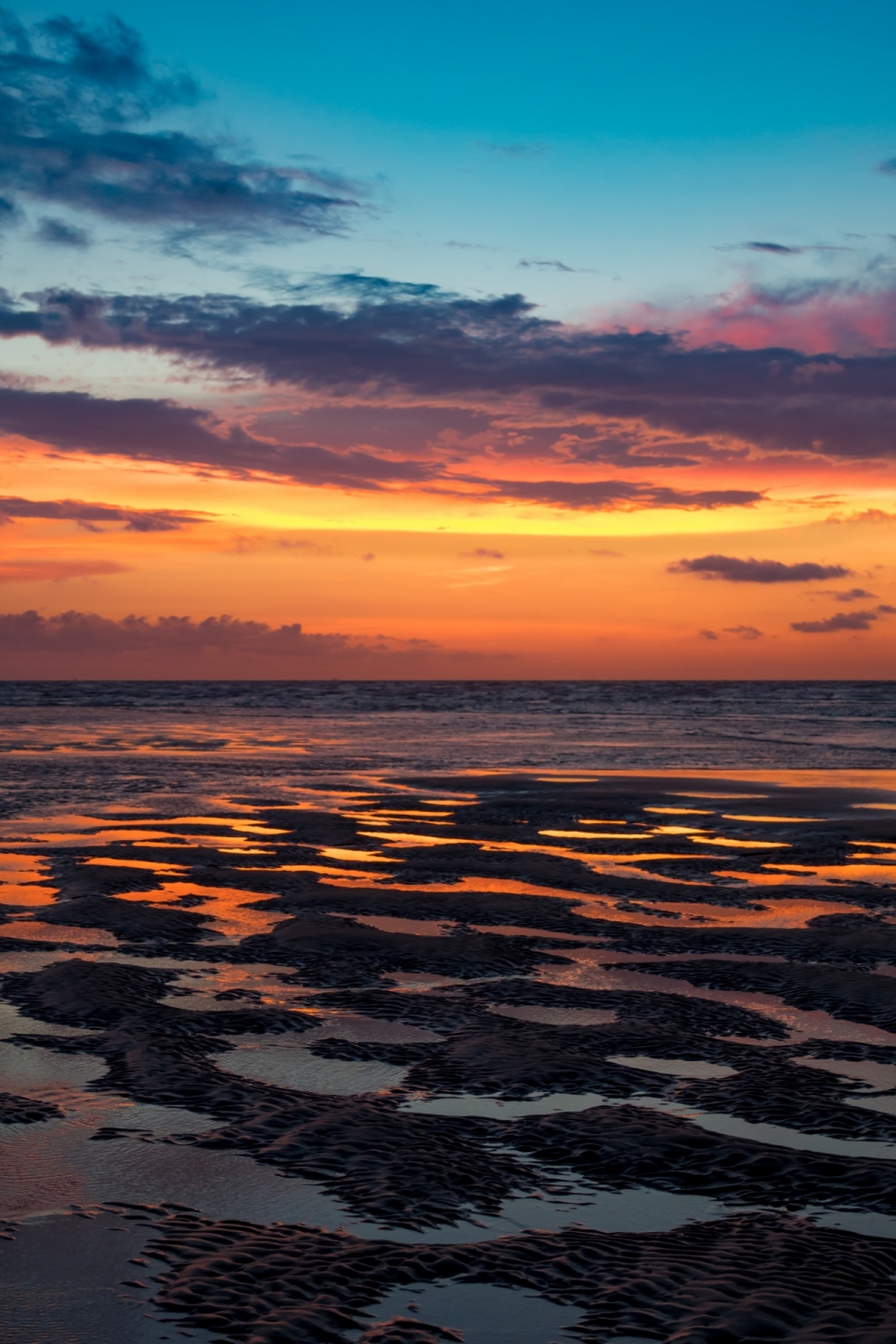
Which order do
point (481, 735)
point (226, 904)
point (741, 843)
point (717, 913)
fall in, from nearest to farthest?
point (717, 913), point (226, 904), point (741, 843), point (481, 735)

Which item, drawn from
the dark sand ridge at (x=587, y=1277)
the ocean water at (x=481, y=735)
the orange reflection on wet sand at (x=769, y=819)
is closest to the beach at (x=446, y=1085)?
the dark sand ridge at (x=587, y=1277)

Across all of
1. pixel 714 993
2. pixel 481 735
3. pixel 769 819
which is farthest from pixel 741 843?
pixel 481 735

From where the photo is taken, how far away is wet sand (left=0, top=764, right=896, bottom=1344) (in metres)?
3.72

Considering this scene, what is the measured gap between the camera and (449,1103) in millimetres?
5504

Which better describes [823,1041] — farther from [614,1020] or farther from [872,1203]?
[872,1203]

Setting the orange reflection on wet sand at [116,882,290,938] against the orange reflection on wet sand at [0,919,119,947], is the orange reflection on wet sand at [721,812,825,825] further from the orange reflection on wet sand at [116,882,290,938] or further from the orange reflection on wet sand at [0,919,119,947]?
the orange reflection on wet sand at [0,919,119,947]

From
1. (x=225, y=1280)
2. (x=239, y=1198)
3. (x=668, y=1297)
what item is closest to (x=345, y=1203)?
(x=239, y=1198)

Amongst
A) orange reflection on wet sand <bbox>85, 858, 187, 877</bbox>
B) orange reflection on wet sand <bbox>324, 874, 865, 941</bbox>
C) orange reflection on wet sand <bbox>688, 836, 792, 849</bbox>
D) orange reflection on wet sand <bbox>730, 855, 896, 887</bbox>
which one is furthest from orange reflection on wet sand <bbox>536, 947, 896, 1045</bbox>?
orange reflection on wet sand <bbox>688, 836, 792, 849</bbox>

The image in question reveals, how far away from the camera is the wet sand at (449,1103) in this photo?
3719 millimetres

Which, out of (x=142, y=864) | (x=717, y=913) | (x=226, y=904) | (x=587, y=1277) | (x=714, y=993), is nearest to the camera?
(x=587, y=1277)

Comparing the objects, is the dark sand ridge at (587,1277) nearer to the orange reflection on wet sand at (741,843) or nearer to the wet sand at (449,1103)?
the wet sand at (449,1103)

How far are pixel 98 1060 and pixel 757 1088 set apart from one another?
3.44m

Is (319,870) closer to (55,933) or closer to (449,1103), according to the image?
(55,933)

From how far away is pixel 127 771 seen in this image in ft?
77.8
